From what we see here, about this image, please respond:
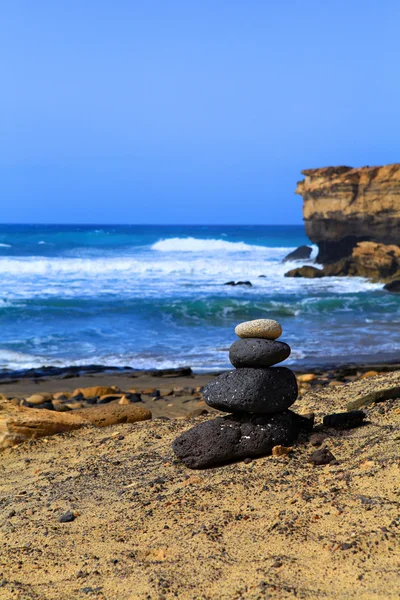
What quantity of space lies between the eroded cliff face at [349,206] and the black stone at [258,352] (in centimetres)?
2833

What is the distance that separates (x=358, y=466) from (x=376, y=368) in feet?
26.3

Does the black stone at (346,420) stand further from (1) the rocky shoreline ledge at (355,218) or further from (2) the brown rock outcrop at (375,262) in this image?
(2) the brown rock outcrop at (375,262)

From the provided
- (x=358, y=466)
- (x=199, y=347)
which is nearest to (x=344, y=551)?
(x=358, y=466)

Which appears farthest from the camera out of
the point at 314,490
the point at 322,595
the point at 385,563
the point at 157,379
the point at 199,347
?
the point at 199,347

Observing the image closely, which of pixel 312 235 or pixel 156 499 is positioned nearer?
pixel 156 499

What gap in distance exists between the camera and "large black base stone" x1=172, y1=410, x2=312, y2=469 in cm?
675

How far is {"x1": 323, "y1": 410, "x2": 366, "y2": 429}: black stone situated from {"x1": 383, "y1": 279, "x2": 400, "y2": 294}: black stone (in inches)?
888

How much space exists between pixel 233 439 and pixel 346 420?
1.30 meters

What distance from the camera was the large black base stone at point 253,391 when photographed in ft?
22.2

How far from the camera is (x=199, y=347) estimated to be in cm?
1706

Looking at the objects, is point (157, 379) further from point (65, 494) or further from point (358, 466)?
point (358, 466)

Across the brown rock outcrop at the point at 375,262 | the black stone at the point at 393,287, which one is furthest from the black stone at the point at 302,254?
the black stone at the point at 393,287

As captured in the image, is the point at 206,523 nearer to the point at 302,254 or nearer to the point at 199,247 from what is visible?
the point at 302,254

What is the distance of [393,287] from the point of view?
2928 cm
